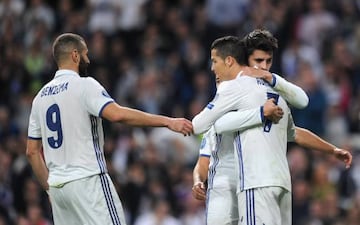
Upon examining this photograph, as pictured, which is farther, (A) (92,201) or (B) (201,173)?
(B) (201,173)

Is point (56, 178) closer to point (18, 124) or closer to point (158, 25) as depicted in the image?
point (18, 124)

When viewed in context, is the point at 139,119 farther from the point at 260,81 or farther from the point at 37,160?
the point at 37,160

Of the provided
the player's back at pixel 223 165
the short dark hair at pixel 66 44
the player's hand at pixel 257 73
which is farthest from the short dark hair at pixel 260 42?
the short dark hair at pixel 66 44

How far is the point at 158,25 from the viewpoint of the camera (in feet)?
66.0

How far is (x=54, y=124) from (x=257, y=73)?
5.72 feet

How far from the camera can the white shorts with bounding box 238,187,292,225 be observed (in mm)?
9805

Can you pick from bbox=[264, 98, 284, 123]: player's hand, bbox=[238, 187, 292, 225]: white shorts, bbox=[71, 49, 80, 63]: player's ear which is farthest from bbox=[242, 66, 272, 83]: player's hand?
bbox=[71, 49, 80, 63]: player's ear

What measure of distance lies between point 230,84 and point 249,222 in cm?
113

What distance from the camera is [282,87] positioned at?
10.1m

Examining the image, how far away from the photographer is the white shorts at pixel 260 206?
9805 millimetres

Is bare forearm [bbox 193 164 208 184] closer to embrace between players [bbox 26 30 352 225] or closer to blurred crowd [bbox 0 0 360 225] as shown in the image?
embrace between players [bbox 26 30 352 225]

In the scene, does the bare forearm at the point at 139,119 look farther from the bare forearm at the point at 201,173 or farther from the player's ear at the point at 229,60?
the bare forearm at the point at 201,173

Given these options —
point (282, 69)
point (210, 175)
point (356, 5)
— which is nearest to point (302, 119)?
point (282, 69)

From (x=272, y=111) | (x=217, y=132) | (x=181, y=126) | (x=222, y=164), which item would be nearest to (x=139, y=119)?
(x=181, y=126)
